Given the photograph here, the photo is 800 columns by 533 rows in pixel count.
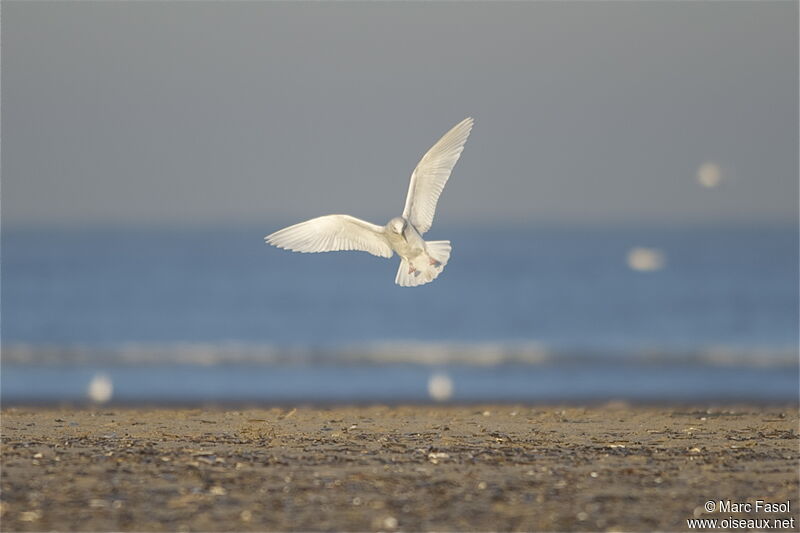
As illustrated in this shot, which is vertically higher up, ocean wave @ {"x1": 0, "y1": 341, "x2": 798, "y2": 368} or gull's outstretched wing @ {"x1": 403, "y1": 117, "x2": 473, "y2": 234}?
gull's outstretched wing @ {"x1": 403, "y1": 117, "x2": 473, "y2": 234}

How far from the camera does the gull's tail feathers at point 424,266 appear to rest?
12.6 meters

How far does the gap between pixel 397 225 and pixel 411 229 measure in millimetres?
272

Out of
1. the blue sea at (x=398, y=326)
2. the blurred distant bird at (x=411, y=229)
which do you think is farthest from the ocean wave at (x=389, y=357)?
the blurred distant bird at (x=411, y=229)

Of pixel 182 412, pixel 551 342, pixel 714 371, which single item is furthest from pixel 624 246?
pixel 182 412

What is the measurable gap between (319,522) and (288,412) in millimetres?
5304

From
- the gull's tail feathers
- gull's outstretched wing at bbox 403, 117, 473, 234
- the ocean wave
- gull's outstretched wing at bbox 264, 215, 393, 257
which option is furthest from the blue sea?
gull's outstretched wing at bbox 403, 117, 473, 234

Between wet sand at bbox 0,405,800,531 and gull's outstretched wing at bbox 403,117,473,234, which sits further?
gull's outstretched wing at bbox 403,117,473,234

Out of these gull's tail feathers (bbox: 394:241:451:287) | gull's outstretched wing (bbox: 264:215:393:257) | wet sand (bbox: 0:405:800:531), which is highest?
gull's outstretched wing (bbox: 264:215:393:257)

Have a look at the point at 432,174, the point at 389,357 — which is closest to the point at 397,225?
the point at 432,174

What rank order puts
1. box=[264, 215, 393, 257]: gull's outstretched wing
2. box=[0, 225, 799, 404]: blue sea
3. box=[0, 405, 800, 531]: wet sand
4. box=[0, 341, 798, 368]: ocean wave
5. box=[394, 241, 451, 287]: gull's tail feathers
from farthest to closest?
1. box=[0, 341, 798, 368]: ocean wave
2. box=[0, 225, 799, 404]: blue sea
3. box=[394, 241, 451, 287]: gull's tail feathers
4. box=[264, 215, 393, 257]: gull's outstretched wing
5. box=[0, 405, 800, 531]: wet sand

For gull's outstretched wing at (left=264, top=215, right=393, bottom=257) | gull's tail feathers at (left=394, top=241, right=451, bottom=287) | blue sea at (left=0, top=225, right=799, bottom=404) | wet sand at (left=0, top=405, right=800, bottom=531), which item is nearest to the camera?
wet sand at (left=0, top=405, right=800, bottom=531)

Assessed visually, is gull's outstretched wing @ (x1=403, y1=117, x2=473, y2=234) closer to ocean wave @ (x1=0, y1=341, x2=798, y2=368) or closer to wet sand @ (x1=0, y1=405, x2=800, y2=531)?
wet sand @ (x1=0, y1=405, x2=800, y2=531)

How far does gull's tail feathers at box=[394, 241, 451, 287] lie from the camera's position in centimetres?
1262

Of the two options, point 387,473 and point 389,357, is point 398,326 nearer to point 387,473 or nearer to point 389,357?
point 389,357
